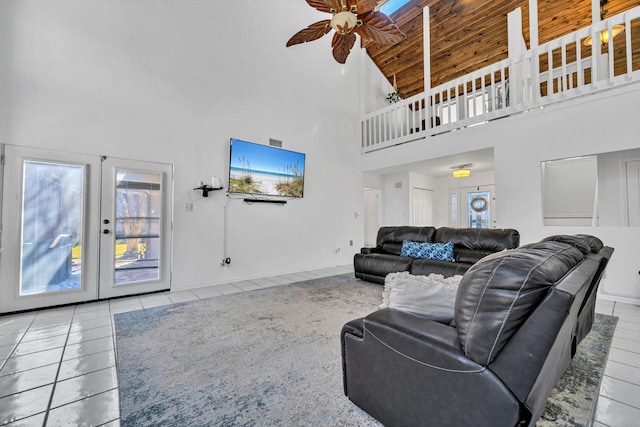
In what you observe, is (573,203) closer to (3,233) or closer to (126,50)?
(126,50)

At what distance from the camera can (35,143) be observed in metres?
3.22

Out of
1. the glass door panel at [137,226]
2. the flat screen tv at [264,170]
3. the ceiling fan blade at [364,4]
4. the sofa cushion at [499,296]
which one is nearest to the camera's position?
the sofa cushion at [499,296]

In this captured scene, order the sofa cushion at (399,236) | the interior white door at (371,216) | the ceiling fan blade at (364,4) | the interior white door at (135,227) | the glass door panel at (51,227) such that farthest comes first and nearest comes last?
1. the interior white door at (371,216)
2. the sofa cushion at (399,236)
3. the interior white door at (135,227)
4. the glass door panel at (51,227)
5. the ceiling fan blade at (364,4)

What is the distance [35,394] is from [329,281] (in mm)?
3448

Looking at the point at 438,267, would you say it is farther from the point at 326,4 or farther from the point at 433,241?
the point at 326,4

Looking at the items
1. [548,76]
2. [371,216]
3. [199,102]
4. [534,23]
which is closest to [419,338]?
[199,102]

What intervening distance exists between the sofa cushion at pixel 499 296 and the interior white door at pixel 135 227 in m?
4.08

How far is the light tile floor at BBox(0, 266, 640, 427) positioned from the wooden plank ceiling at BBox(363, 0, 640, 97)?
5307mm

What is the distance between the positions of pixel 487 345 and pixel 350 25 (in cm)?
297

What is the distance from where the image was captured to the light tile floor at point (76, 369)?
4.95ft

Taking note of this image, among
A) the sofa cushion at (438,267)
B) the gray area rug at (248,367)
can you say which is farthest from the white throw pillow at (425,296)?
the sofa cushion at (438,267)

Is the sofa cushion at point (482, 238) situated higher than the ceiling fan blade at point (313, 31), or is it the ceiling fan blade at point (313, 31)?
the ceiling fan blade at point (313, 31)

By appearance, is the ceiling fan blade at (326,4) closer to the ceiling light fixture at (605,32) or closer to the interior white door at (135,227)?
the interior white door at (135,227)

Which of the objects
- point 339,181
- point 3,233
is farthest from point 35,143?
point 339,181
